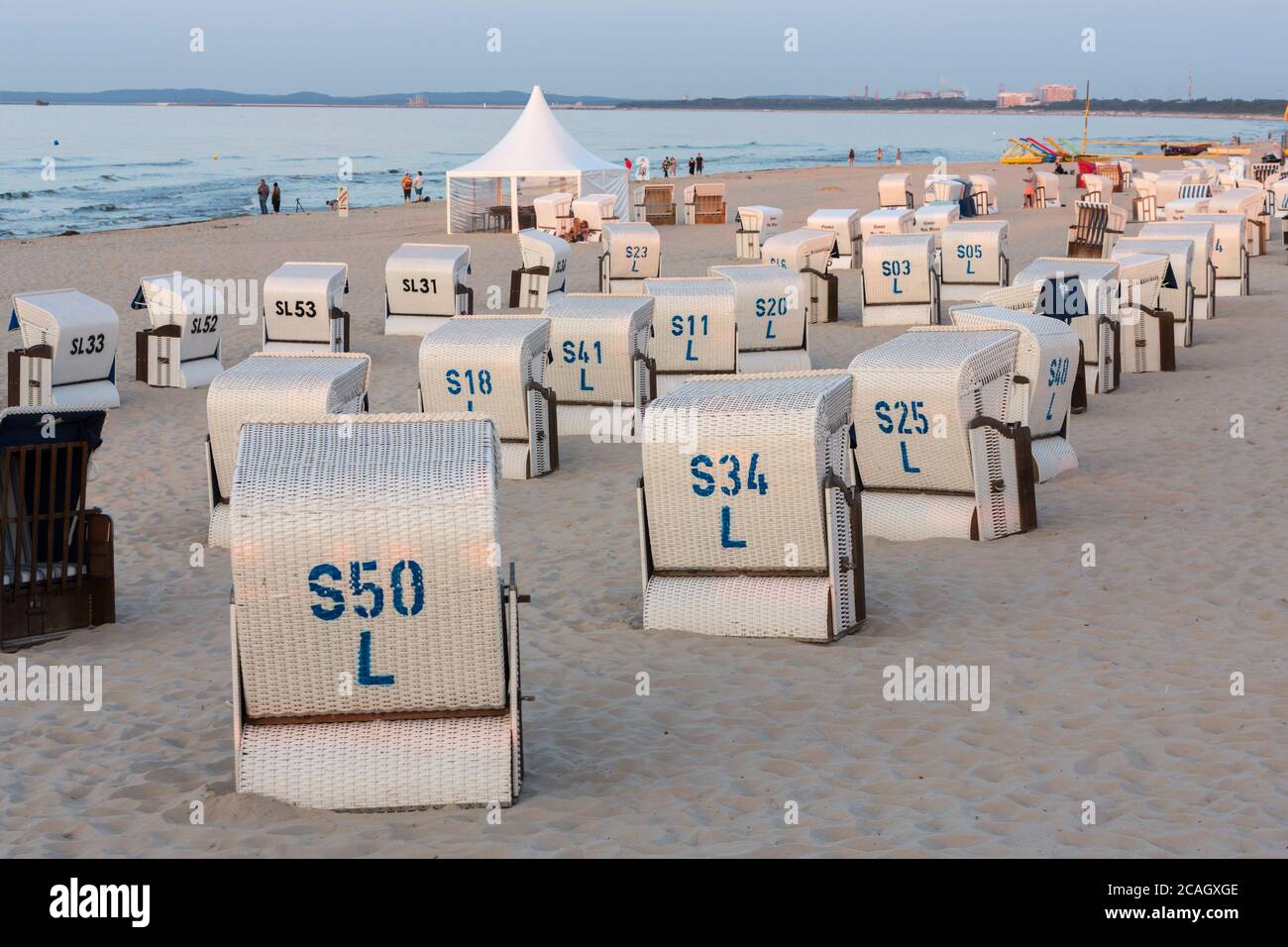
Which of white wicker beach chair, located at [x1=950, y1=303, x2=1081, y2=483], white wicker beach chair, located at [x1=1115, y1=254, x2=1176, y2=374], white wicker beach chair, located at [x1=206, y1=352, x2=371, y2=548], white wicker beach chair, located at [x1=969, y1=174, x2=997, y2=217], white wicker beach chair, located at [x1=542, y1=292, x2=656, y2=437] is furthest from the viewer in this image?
white wicker beach chair, located at [x1=969, y1=174, x2=997, y2=217]

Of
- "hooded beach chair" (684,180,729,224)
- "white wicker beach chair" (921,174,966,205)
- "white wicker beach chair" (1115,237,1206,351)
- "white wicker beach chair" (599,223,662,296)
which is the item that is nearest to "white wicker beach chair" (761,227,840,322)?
"white wicker beach chair" (599,223,662,296)

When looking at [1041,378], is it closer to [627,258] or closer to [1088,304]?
[1088,304]

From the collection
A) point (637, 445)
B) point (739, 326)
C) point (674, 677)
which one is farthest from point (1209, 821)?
point (739, 326)

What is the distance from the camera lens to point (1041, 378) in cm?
1183

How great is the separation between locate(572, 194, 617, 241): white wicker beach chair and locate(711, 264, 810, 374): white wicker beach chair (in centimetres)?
2057

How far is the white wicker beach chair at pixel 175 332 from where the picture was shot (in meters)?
17.9

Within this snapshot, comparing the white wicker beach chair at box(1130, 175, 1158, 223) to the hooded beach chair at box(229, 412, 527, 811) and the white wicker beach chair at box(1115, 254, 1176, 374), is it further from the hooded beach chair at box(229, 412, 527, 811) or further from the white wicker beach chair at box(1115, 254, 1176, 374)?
the hooded beach chair at box(229, 412, 527, 811)

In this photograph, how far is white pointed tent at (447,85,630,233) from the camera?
41.2 meters

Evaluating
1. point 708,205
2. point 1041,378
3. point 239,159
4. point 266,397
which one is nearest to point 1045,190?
point 708,205

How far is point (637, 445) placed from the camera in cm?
1443

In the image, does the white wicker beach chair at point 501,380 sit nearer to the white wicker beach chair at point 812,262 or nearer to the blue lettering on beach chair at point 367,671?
the blue lettering on beach chair at point 367,671

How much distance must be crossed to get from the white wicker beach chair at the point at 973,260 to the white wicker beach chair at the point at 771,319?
21.5 feet

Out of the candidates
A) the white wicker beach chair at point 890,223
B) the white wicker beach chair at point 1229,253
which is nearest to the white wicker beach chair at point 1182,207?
the white wicker beach chair at point 890,223

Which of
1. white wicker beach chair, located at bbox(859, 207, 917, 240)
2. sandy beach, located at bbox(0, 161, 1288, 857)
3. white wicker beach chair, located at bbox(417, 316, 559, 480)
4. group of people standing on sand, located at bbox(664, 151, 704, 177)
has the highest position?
group of people standing on sand, located at bbox(664, 151, 704, 177)
